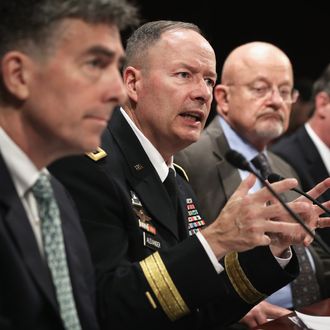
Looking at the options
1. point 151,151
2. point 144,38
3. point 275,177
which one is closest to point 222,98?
point 144,38

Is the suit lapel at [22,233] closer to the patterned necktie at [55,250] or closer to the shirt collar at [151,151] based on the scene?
the patterned necktie at [55,250]

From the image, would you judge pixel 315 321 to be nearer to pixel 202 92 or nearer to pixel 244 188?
pixel 244 188

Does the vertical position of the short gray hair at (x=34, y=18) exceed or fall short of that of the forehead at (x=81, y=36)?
it exceeds it

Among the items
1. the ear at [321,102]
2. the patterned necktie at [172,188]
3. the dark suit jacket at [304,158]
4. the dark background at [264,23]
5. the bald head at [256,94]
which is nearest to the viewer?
the patterned necktie at [172,188]

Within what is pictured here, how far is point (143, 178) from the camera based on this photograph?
217 centimetres

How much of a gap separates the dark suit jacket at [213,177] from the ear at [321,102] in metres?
0.94

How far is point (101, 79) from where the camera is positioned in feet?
5.07

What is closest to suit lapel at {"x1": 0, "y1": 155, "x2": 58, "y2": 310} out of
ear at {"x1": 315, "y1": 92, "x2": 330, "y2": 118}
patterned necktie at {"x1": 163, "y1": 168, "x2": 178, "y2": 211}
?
patterned necktie at {"x1": 163, "y1": 168, "x2": 178, "y2": 211}

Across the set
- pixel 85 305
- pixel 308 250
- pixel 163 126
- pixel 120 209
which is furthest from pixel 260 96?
pixel 85 305

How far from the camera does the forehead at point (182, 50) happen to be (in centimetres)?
233

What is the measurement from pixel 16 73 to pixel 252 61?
2.15m

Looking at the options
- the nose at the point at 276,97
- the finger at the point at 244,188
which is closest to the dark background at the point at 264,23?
the nose at the point at 276,97

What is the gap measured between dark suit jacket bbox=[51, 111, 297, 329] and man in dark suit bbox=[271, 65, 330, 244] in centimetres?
146

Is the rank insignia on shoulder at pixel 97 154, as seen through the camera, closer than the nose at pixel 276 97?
Yes
